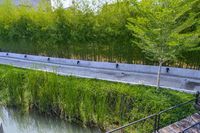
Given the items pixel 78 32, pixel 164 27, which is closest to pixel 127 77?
pixel 78 32

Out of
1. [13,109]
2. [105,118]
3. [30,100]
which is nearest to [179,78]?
[105,118]

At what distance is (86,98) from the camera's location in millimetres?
7438

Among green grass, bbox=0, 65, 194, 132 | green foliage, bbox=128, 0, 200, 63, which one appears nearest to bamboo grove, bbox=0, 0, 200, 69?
green foliage, bbox=128, 0, 200, 63

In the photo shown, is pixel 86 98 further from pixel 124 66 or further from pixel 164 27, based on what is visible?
pixel 124 66

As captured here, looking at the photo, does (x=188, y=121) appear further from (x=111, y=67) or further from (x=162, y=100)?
(x=111, y=67)

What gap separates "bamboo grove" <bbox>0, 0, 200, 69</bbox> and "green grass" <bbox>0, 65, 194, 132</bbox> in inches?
94.1

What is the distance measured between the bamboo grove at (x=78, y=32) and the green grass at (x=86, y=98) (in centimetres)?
239

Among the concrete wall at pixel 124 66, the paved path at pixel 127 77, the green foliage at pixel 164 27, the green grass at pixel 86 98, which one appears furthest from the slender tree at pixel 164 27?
→ the concrete wall at pixel 124 66

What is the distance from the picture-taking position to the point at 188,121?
5523 mm

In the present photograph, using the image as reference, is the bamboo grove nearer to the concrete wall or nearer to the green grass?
the concrete wall

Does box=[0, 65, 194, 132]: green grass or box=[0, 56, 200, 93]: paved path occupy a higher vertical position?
box=[0, 56, 200, 93]: paved path

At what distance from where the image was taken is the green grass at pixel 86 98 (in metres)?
6.61

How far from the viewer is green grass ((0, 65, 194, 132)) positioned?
6.61m

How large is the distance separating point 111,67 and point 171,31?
442 centimetres
